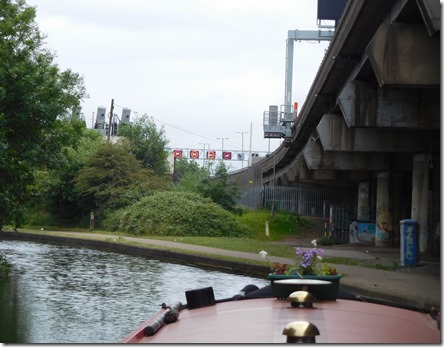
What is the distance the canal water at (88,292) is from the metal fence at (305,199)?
32772 millimetres

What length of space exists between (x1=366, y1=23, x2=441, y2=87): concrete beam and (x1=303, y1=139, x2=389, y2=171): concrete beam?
1762 centimetres

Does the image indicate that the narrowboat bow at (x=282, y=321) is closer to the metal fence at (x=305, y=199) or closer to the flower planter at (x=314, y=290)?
the flower planter at (x=314, y=290)

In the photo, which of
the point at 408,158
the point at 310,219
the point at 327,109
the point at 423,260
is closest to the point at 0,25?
the point at 423,260

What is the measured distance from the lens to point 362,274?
812 inches

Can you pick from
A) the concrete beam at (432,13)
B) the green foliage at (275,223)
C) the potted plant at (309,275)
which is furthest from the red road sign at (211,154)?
the potted plant at (309,275)

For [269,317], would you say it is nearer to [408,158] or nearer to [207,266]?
[207,266]

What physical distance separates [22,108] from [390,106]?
10.4 meters

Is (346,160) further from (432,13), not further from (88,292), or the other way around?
(432,13)

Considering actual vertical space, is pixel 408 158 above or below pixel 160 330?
above

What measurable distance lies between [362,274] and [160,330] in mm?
14475

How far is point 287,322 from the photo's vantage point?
230 inches

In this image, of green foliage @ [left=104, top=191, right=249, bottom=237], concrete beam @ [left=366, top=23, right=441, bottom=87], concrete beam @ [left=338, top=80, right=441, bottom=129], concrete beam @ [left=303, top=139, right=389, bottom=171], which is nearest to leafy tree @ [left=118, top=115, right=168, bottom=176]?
green foliage @ [left=104, top=191, right=249, bottom=237]

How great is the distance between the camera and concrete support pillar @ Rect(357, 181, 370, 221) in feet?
146

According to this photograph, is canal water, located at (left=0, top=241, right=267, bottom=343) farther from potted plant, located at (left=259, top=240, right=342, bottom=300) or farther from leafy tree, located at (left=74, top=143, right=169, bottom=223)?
leafy tree, located at (left=74, top=143, right=169, bottom=223)
